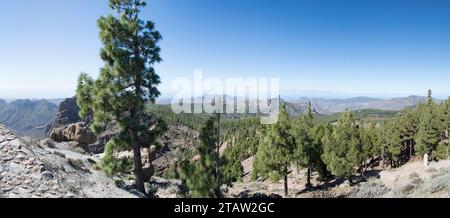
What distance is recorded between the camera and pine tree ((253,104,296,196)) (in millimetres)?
34688

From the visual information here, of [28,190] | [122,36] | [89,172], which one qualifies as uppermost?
[122,36]

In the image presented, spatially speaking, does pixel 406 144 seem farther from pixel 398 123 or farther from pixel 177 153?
pixel 177 153

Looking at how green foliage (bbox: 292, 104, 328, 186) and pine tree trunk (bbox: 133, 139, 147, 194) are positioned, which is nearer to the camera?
pine tree trunk (bbox: 133, 139, 147, 194)

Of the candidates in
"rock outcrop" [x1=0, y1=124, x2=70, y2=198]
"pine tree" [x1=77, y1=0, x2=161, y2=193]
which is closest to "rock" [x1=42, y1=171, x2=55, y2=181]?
"rock outcrop" [x1=0, y1=124, x2=70, y2=198]

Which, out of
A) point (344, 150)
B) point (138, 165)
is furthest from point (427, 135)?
point (138, 165)

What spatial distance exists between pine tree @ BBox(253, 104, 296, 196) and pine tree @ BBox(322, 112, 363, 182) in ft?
21.0

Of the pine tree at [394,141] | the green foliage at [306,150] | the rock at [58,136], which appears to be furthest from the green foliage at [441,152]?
the rock at [58,136]

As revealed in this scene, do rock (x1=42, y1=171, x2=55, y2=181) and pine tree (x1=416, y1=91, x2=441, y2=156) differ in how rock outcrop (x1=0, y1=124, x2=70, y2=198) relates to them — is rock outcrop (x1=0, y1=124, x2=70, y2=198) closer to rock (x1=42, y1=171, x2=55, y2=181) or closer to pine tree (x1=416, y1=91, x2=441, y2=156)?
rock (x1=42, y1=171, x2=55, y2=181)

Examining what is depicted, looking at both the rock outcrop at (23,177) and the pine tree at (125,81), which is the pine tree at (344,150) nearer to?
the pine tree at (125,81)

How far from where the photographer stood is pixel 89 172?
2020cm

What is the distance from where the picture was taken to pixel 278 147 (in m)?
35.1
